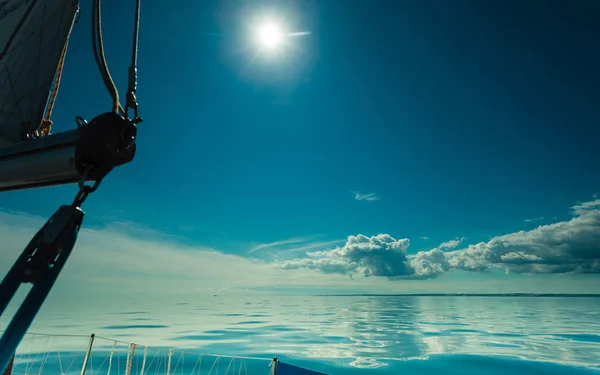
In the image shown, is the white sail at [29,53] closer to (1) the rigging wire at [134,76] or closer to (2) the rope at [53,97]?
(2) the rope at [53,97]

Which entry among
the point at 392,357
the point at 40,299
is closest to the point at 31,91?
the point at 40,299

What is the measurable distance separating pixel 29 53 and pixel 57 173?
3.07 m

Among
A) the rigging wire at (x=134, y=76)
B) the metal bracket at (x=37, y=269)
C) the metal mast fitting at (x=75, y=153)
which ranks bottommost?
the metal bracket at (x=37, y=269)

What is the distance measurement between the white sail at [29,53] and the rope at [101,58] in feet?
5.19

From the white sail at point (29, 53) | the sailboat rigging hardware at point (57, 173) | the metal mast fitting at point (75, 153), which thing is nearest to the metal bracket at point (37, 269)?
the sailboat rigging hardware at point (57, 173)

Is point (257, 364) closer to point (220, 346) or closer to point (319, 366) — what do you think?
point (220, 346)

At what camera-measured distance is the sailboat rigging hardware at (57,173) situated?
1662 mm

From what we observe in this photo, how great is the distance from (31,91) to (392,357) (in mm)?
60163

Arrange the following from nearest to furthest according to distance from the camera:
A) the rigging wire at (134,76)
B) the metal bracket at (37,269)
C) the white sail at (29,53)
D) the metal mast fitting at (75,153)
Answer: the metal bracket at (37,269), the metal mast fitting at (75,153), the rigging wire at (134,76), the white sail at (29,53)

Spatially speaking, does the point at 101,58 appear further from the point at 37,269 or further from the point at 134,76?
the point at 37,269

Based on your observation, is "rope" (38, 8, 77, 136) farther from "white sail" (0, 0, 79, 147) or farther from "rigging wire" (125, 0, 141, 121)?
"rigging wire" (125, 0, 141, 121)

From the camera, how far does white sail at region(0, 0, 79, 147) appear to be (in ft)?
12.5

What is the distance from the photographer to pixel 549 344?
64062 mm

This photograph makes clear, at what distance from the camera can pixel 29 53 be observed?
4.09m
